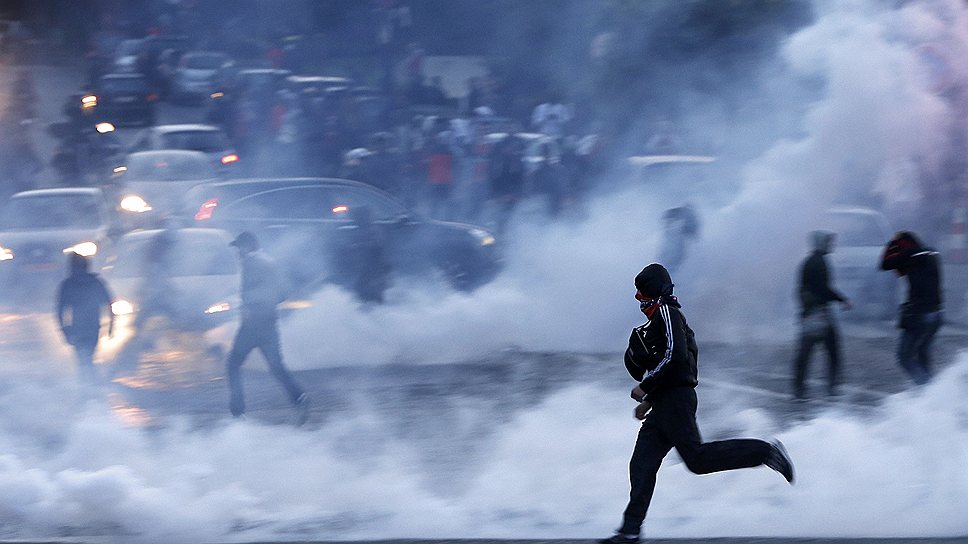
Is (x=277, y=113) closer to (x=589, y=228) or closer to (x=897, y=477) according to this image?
(x=589, y=228)

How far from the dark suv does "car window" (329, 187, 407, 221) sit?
0.01 meters

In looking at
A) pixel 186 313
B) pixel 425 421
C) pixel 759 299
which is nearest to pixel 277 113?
pixel 186 313

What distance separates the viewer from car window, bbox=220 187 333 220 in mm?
14570

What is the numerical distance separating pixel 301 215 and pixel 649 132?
12.8 feet

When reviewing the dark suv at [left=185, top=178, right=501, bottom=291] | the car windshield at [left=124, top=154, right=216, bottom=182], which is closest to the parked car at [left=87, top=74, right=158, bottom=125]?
the car windshield at [left=124, top=154, right=216, bottom=182]

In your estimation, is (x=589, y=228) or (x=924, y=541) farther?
(x=589, y=228)

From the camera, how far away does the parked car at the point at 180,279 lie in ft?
41.5

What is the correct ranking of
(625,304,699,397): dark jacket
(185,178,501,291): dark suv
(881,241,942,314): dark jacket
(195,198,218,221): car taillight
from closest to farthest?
(625,304,699,397): dark jacket, (881,241,942,314): dark jacket, (185,178,501,291): dark suv, (195,198,218,221): car taillight

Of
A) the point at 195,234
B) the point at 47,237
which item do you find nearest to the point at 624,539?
the point at 195,234

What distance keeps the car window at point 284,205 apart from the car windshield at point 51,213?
2.72 meters

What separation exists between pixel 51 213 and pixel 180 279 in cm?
462

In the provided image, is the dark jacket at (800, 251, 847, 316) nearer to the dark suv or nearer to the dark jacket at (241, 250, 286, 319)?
the dark jacket at (241, 250, 286, 319)

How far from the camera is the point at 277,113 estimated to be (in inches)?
675

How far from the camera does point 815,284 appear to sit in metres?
10.2
